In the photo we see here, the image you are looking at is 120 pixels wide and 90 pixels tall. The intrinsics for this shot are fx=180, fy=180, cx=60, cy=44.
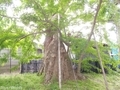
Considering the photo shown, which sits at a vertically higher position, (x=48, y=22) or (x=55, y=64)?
(x=48, y=22)

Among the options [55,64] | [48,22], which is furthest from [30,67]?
[48,22]

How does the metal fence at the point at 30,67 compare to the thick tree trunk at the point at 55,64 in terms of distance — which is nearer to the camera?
the thick tree trunk at the point at 55,64

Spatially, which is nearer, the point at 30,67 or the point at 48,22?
the point at 48,22

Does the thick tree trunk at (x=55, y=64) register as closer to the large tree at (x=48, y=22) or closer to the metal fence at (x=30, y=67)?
the large tree at (x=48, y=22)

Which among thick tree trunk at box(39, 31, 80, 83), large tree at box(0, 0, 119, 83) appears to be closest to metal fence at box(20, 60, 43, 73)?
large tree at box(0, 0, 119, 83)

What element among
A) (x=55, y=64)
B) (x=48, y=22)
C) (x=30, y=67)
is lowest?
(x=30, y=67)

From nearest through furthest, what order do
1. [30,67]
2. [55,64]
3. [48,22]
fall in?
[48,22] → [55,64] → [30,67]

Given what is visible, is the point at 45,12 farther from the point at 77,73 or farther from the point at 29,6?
Result: the point at 77,73

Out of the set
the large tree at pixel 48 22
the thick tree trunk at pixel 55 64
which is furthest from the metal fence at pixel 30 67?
the thick tree trunk at pixel 55 64

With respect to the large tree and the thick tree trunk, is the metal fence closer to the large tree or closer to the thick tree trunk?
the large tree

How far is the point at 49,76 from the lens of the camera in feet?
22.4

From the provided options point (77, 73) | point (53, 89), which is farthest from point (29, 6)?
point (77, 73)

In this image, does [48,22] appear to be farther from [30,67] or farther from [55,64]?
[30,67]

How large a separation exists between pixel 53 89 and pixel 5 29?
2617 mm
